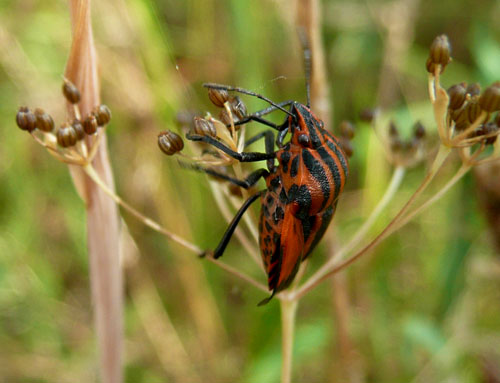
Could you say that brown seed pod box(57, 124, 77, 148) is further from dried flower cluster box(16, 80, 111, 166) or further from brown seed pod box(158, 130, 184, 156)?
brown seed pod box(158, 130, 184, 156)

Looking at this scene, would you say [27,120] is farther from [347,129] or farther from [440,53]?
[440,53]

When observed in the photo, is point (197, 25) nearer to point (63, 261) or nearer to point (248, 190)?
point (63, 261)

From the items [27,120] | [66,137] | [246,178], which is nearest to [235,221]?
[246,178]

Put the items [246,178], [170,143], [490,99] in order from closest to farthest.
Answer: [490,99] < [170,143] < [246,178]

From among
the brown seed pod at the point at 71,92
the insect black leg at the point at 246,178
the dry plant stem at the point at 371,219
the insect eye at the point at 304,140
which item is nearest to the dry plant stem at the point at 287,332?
the dry plant stem at the point at 371,219

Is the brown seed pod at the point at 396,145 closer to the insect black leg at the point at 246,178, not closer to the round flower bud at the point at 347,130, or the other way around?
the round flower bud at the point at 347,130

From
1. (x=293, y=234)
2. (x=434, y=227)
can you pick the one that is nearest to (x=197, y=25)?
(x=434, y=227)

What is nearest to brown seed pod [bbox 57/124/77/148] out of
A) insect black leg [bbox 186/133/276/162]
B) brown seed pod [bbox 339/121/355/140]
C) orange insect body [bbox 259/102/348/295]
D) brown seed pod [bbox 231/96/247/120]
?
insect black leg [bbox 186/133/276/162]
